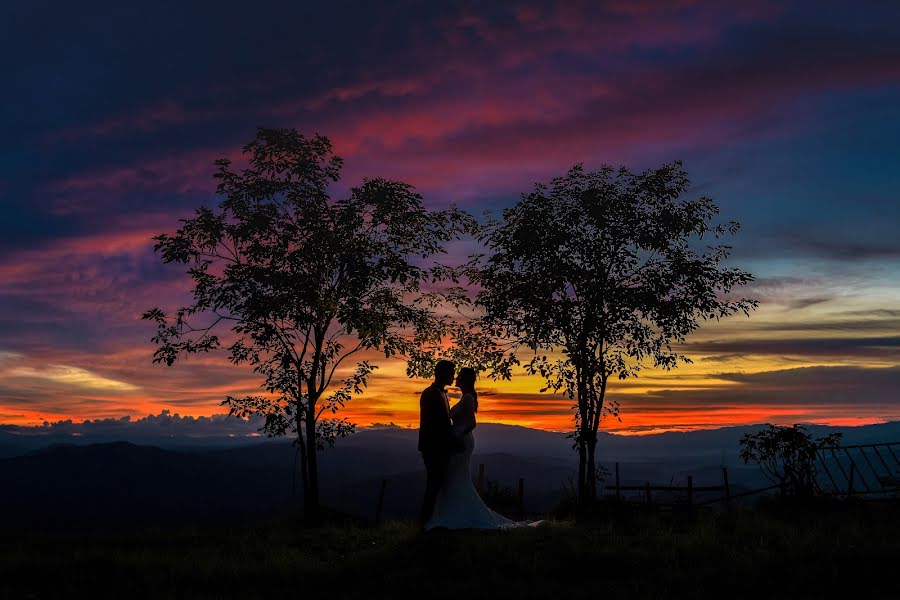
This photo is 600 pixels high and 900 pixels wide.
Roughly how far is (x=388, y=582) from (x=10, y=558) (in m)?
7.57

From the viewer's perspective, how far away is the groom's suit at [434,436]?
1440cm

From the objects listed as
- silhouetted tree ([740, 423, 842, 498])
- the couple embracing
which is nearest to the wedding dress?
the couple embracing

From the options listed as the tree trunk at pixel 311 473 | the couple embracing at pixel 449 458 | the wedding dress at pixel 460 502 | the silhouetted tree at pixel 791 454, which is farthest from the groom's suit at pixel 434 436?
the silhouetted tree at pixel 791 454

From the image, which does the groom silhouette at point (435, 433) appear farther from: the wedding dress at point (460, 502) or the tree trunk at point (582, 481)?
the tree trunk at point (582, 481)

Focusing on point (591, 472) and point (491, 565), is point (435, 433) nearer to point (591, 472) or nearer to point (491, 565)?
point (491, 565)

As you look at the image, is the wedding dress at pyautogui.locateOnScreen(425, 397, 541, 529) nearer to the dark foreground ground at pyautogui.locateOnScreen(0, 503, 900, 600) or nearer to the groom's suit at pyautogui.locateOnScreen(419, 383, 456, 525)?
the groom's suit at pyautogui.locateOnScreen(419, 383, 456, 525)

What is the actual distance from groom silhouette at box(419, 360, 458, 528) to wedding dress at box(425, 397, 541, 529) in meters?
0.19

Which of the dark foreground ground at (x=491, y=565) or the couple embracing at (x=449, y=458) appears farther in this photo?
the couple embracing at (x=449, y=458)

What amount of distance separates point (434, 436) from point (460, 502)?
1.55m

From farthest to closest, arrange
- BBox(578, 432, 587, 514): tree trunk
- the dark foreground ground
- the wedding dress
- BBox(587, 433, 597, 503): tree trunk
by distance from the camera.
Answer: BBox(587, 433, 597, 503): tree trunk → BBox(578, 432, 587, 514): tree trunk → the wedding dress → the dark foreground ground

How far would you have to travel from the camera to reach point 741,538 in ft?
50.4

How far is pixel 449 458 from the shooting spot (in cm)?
1516

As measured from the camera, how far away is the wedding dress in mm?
14875

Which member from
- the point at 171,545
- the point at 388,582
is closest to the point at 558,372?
the point at 171,545
